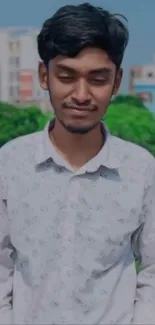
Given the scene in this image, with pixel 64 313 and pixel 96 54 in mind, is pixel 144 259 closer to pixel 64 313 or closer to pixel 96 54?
pixel 64 313

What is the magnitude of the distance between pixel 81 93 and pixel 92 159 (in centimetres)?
11

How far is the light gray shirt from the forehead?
0.43ft

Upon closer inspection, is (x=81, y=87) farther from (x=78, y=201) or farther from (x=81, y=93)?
(x=78, y=201)

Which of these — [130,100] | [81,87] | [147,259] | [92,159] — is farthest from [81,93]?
[130,100]

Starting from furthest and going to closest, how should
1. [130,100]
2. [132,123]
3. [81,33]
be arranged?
1. [132,123]
2. [130,100]
3. [81,33]

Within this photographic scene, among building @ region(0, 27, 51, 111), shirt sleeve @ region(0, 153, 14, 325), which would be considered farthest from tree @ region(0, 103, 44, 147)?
shirt sleeve @ region(0, 153, 14, 325)

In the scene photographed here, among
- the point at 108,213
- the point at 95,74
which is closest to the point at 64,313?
the point at 108,213

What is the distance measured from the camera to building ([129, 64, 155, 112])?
4.14m

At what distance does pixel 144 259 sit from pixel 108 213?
0.36ft

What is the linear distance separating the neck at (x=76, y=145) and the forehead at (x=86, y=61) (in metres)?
0.10

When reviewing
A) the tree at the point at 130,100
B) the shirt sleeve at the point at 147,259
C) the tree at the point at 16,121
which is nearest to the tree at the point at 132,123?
the tree at the point at 130,100

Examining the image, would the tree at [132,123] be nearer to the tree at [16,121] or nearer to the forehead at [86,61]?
the tree at [16,121]

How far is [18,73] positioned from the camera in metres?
4.26

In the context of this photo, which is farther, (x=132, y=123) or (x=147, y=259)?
(x=132, y=123)
